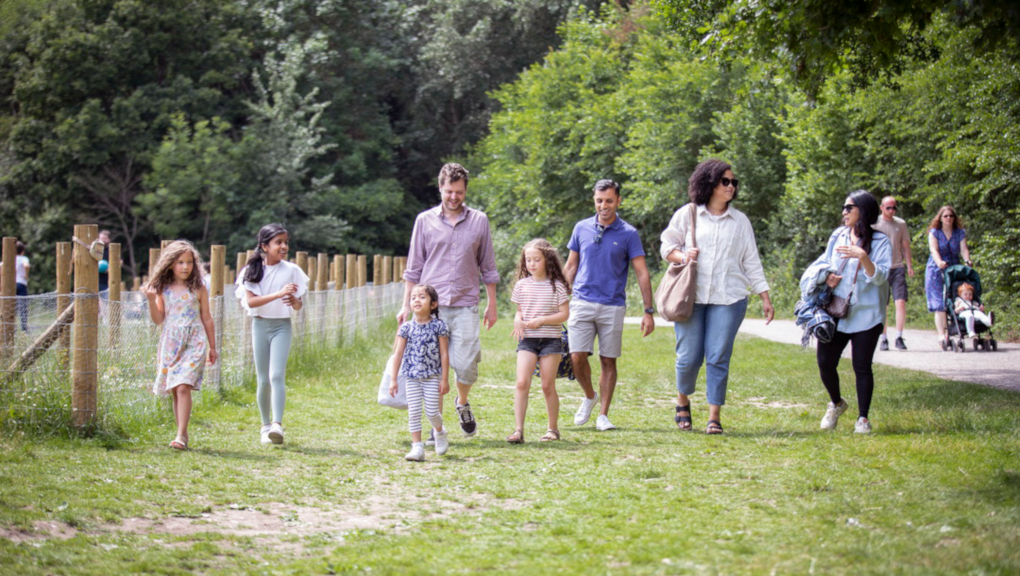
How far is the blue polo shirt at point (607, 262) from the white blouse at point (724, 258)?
0.34 metres

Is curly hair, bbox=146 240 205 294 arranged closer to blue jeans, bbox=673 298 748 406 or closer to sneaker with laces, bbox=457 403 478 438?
sneaker with laces, bbox=457 403 478 438

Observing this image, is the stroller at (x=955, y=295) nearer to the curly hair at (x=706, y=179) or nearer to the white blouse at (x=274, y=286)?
the curly hair at (x=706, y=179)

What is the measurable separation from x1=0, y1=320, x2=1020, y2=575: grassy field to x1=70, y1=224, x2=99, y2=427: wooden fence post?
25cm

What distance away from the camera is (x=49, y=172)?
127 ft

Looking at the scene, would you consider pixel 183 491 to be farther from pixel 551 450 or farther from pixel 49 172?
pixel 49 172

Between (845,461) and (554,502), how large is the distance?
6.57ft

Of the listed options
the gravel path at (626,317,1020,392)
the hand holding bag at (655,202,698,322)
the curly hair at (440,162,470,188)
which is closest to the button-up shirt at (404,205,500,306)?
the curly hair at (440,162,470,188)

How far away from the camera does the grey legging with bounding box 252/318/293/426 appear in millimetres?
8188

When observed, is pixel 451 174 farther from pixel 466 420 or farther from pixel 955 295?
pixel 955 295

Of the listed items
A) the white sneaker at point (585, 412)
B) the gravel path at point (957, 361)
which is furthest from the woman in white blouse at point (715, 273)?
the gravel path at point (957, 361)

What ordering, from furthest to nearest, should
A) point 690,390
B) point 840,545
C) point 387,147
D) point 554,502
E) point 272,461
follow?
1. point 387,147
2. point 690,390
3. point 272,461
4. point 554,502
5. point 840,545

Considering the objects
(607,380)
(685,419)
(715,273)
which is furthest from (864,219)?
(607,380)

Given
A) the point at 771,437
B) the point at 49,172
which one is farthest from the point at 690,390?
the point at 49,172

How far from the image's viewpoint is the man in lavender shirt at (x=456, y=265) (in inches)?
306
